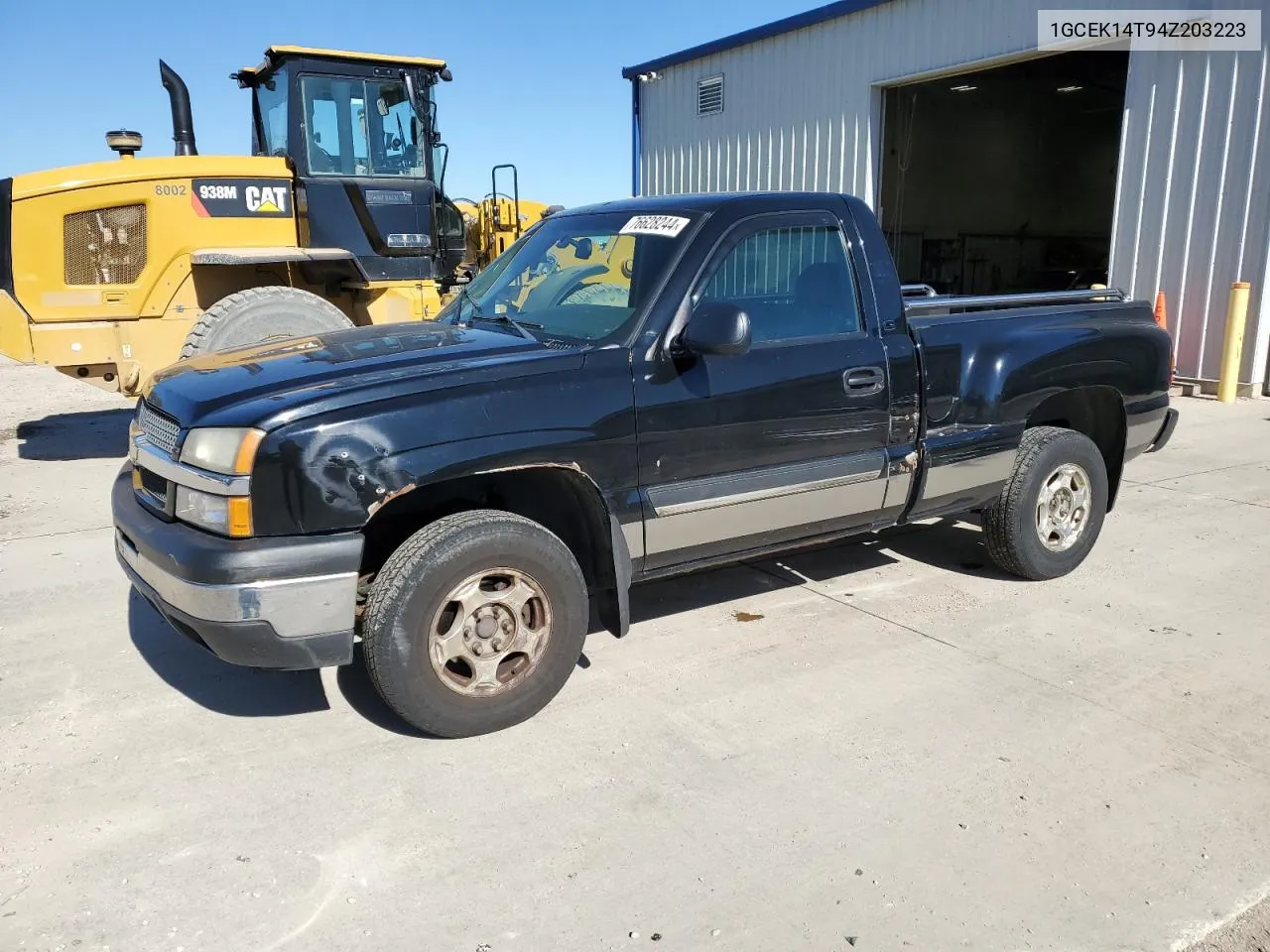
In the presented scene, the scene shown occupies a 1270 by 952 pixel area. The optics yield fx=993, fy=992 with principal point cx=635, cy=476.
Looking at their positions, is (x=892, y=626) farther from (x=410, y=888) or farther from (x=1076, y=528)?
(x=410, y=888)

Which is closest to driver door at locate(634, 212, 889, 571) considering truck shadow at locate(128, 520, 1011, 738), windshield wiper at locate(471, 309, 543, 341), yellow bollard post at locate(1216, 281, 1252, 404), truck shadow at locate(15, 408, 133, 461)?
windshield wiper at locate(471, 309, 543, 341)

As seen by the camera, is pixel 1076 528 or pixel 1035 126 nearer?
pixel 1076 528

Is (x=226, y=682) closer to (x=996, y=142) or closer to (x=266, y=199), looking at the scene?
(x=266, y=199)

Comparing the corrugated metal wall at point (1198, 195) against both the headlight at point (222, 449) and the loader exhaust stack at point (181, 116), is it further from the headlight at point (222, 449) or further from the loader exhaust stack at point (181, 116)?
the headlight at point (222, 449)

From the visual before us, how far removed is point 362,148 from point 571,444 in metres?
6.16

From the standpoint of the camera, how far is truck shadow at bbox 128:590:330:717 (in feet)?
12.5

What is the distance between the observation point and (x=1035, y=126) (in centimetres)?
2536

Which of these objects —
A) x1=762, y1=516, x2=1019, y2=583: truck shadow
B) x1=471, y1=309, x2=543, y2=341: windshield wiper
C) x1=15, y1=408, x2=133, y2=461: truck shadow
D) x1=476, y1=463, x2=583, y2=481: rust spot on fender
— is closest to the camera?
x1=476, y1=463, x2=583, y2=481: rust spot on fender

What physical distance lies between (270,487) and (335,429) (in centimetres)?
27

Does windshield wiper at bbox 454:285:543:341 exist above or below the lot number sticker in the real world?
below

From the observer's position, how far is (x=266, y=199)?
8391 mm

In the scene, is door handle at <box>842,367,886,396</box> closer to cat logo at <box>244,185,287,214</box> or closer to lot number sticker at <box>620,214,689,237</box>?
lot number sticker at <box>620,214,689,237</box>

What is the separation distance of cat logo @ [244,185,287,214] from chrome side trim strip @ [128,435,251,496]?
17.2 ft

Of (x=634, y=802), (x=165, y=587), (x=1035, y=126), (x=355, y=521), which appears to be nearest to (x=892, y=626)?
(x=634, y=802)
